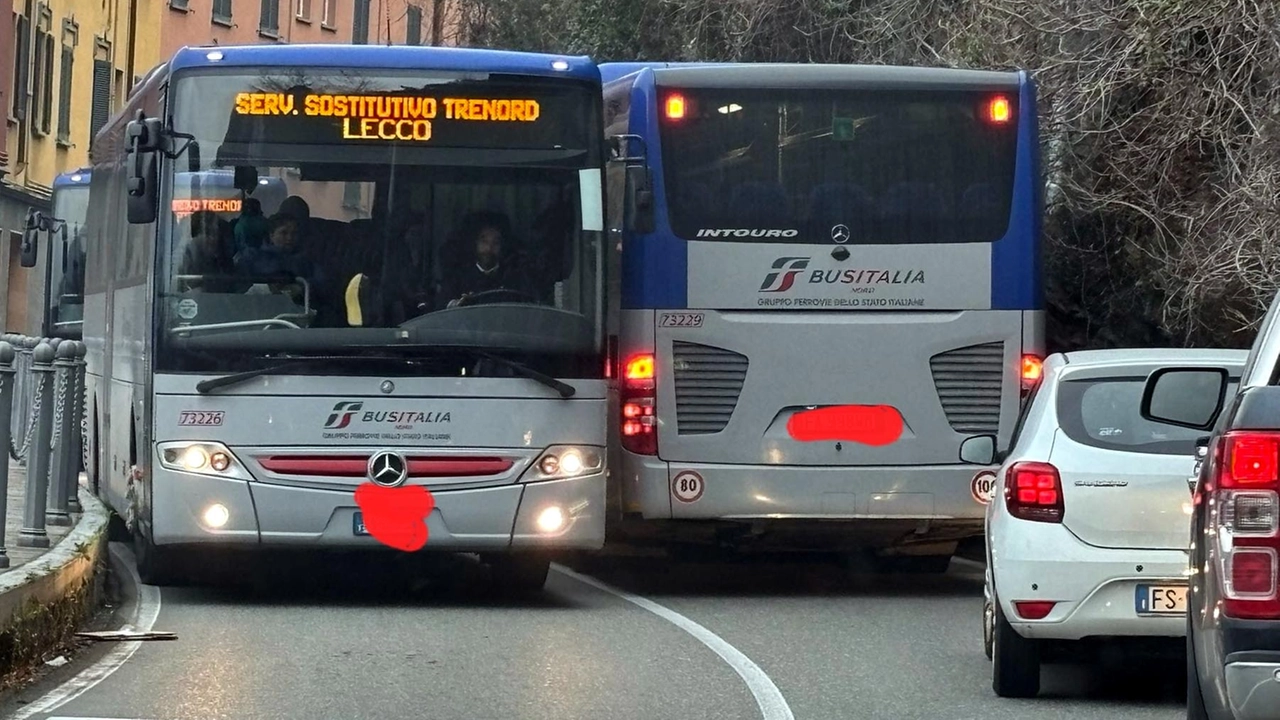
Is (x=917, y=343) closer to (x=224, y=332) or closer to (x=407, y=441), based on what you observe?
(x=407, y=441)

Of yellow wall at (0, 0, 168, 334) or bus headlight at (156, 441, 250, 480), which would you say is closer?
bus headlight at (156, 441, 250, 480)

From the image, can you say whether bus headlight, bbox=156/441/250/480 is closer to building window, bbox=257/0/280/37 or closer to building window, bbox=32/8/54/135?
building window, bbox=32/8/54/135

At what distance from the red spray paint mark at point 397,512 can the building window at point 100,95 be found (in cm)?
3752

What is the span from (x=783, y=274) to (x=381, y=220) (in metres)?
2.47

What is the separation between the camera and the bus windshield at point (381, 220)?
13.6m

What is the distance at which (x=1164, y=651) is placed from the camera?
10.5 meters

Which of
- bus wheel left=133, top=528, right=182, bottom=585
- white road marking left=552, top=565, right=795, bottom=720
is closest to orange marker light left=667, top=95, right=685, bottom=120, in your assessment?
white road marking left=552, top=565, right=795, bottom=720

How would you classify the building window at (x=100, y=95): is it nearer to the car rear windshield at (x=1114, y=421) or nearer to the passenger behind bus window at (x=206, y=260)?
the passenger behind bus window at (x=206, y=260)

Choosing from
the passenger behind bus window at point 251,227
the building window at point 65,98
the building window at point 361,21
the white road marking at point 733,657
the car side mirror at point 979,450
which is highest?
the building window at point 361,21

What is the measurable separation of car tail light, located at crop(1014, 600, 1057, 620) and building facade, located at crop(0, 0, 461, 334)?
25.0 m

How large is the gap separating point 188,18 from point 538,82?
42.4 m

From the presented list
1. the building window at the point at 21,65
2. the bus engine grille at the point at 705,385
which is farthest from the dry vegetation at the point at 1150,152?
the building window at the point at 21,65

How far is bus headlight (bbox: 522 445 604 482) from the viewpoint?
13.9 metres

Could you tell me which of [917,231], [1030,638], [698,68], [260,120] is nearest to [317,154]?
[260,120]
